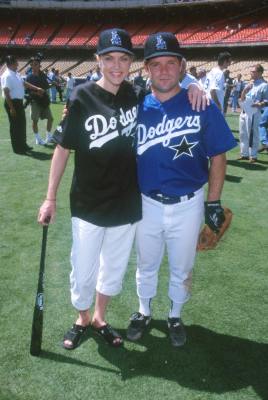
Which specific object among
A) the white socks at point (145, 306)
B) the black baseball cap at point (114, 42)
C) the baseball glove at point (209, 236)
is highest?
the black baseball cap at point (114, 42)

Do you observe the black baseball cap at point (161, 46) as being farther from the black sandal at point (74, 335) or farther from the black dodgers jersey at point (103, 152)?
the black sandal at point (74, 335)

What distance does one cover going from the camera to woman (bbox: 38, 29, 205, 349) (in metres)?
2.87

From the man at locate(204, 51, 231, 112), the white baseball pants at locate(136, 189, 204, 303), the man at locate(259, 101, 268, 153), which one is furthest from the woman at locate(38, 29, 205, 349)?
the man at locate(259, 101, 268, 153)

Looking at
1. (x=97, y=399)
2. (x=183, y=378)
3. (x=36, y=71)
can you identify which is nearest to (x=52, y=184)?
(x=97, y=399)

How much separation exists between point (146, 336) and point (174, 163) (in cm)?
151

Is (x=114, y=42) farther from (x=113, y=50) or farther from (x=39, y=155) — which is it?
(x=39, y=155)

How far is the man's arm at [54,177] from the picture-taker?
3.03m

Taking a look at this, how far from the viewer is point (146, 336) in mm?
3578

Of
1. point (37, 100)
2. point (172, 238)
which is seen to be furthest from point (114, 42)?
point (37, 100)

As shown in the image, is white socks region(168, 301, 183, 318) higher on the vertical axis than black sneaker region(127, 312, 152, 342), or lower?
higher

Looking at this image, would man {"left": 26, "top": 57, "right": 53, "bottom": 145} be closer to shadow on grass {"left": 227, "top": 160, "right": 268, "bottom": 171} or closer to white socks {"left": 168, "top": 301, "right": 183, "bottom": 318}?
shadow on grass {"left": 227, "top": 160, "right": 268, "bottom": 171}

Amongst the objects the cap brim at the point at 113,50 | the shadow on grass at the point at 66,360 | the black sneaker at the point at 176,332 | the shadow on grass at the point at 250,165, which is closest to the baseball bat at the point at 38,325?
the shadow on grass at the point at 66,360

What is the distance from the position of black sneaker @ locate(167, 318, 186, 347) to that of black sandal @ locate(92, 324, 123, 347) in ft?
1.38

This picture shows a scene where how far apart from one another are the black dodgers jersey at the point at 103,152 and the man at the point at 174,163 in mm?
125
